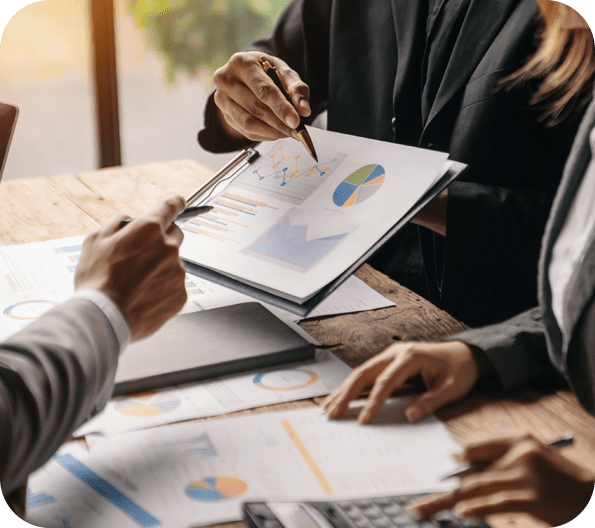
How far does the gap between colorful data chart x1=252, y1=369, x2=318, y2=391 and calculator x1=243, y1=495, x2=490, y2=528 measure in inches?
4.8

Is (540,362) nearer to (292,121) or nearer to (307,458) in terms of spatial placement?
(307,458)

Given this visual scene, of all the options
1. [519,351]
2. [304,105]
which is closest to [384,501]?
[519,351]

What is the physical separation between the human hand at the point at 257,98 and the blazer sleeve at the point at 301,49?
7 cm

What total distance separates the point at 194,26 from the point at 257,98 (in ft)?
0.48

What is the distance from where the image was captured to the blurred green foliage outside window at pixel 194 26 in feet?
1.42

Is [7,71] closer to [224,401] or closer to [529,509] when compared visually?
[224,401]

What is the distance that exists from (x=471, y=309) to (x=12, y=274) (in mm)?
419

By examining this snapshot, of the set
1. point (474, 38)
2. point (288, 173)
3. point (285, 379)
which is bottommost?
point (285, 379)

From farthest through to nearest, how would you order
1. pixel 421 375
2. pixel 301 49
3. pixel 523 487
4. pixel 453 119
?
pixel 301 49 < pixel 453 119 < pixel 421 375 < pixel 523 487

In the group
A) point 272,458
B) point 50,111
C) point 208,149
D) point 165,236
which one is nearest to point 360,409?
point 272,458

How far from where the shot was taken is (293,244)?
1.59 feet

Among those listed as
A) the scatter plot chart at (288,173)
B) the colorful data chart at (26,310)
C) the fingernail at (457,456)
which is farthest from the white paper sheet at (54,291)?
the fingernail at (457,456)

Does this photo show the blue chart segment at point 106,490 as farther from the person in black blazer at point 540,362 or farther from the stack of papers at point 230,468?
the person in black blazer at point 540,362

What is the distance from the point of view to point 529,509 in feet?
0.96
